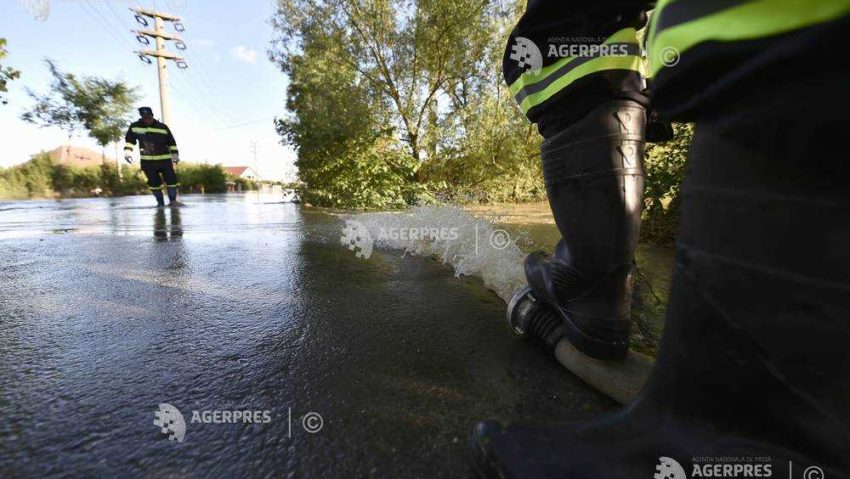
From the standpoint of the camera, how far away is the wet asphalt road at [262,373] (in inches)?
28.7

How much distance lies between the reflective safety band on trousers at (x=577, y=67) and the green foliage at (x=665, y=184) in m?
2.01

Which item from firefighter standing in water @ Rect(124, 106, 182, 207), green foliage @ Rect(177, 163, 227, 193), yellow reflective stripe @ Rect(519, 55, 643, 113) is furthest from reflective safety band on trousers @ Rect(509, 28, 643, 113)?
green foliage @ Rect(177, 163, 227, 193)

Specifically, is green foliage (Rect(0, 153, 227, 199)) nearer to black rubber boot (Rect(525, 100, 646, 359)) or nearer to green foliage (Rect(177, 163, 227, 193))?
green foliage (Rect(177, 163, 227, 193))

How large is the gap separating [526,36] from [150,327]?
1.60 meters

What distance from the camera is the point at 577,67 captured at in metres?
1.06

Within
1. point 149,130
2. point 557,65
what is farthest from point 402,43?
point 557,65

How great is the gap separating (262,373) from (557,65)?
4.00 feet

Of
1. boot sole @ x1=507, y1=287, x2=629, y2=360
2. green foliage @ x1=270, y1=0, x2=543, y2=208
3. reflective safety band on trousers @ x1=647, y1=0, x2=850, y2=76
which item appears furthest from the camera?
green foliage @ x1=270, y1=0, x2=543, y2=208

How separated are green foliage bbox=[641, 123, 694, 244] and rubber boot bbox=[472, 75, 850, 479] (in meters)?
2.58

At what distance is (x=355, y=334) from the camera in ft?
4.23

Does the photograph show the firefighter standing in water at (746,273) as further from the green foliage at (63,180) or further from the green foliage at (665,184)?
the green foliage at (63,180)

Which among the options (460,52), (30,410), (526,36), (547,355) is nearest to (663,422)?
(547,355)

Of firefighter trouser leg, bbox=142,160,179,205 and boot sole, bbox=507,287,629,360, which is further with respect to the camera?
→ firefighter trouser leg, bbox=142,160,179,205

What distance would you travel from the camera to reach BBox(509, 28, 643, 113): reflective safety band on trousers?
104 centimetres
